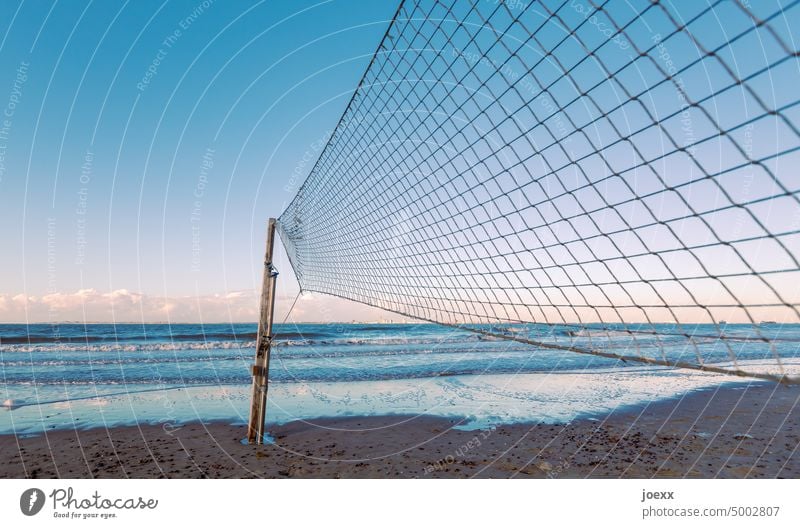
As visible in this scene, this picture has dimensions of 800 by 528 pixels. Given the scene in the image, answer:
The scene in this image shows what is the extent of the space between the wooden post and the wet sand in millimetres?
274

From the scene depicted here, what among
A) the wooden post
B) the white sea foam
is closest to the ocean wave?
the white sea foam

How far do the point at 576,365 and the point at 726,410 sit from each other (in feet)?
18.4

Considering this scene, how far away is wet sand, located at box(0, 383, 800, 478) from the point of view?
4719 millimetres

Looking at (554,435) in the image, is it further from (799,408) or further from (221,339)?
(221,339)

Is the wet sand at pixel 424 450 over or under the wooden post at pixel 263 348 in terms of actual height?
under

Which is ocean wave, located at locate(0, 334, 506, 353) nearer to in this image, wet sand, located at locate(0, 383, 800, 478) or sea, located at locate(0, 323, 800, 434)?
sea, located at locate(0, 323, 800, 434)

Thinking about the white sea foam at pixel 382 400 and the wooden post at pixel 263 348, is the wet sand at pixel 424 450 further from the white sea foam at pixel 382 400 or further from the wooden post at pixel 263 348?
the white sea foam at pixel 382 400

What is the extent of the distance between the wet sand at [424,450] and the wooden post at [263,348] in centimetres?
27

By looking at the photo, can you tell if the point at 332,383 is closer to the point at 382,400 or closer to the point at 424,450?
the point at 382,400

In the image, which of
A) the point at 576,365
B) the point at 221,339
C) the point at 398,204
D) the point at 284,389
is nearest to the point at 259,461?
the point at 398,204

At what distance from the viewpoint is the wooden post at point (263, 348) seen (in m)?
5.32

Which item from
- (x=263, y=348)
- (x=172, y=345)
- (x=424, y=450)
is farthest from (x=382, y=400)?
(x=172, y=345)

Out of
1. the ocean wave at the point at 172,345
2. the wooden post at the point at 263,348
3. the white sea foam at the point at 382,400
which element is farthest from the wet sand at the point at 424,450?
the ocean wave at the point at 172,345

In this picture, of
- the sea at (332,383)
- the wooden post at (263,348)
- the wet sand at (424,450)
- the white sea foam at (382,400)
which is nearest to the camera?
the wet sand at (424,450)
